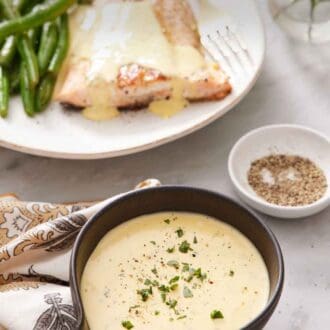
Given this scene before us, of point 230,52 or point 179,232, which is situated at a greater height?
point 179,232

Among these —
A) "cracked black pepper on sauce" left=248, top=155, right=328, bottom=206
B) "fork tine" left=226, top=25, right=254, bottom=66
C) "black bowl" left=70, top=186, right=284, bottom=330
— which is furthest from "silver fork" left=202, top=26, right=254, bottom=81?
"black bowl" left=70, top=186, right=284, bottom=330

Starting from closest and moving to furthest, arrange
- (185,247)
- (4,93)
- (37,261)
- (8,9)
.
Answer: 1. (185,247)
2. (37,261)
3. (4,93)
4. (8,9)

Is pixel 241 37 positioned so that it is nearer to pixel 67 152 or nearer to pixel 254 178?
pixel 254 178

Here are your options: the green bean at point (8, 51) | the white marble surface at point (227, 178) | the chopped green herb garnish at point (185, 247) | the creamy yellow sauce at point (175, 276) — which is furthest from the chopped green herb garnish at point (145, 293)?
the green bean at point (8, 51)

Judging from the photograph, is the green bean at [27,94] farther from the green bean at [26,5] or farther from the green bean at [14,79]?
the green bean at [26,5]

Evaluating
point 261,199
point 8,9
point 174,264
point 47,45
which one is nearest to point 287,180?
point 261,199

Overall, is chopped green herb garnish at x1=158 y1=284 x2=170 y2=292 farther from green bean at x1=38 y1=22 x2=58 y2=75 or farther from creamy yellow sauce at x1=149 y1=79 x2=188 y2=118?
green bean at x1=38 y1=22 x2=58 y2=75

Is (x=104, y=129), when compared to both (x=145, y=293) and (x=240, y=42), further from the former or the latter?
A: (x=145, y=293)
